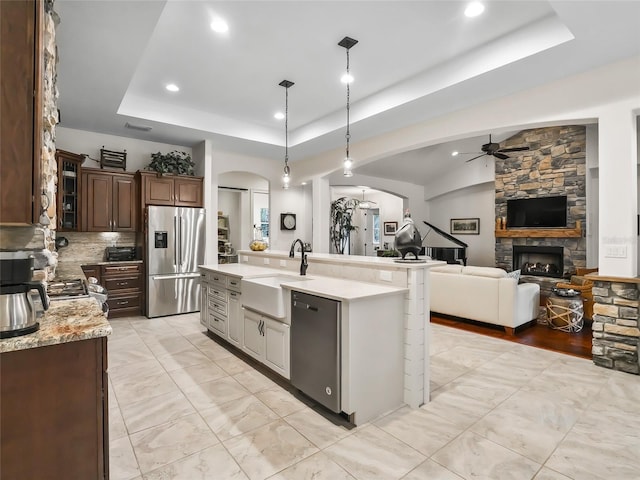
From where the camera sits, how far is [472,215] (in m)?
9.48

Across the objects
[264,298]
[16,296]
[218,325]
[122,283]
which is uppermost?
[16,296]

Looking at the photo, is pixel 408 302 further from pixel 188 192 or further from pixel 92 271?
pixel 92 271

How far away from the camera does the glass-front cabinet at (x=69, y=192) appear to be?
4.50m

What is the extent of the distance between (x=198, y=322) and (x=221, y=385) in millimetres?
2203

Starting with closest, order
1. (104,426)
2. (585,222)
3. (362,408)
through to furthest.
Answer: (104,426) → (362,408) → (585,222)

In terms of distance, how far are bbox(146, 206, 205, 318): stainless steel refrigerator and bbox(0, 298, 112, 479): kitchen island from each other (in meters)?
3.85

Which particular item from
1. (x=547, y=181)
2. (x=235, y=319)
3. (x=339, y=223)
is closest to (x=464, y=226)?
(x=547, y=181)

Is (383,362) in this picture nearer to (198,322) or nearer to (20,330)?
(20,330)

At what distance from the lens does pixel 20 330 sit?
4.16 ft

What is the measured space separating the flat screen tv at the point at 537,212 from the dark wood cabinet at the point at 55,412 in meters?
7.94

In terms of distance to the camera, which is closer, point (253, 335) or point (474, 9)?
point (474, 9)

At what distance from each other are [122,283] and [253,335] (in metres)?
3.00

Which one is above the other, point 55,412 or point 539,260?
point 539,260

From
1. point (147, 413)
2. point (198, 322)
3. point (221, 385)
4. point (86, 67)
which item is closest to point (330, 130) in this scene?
point (86, 67)
